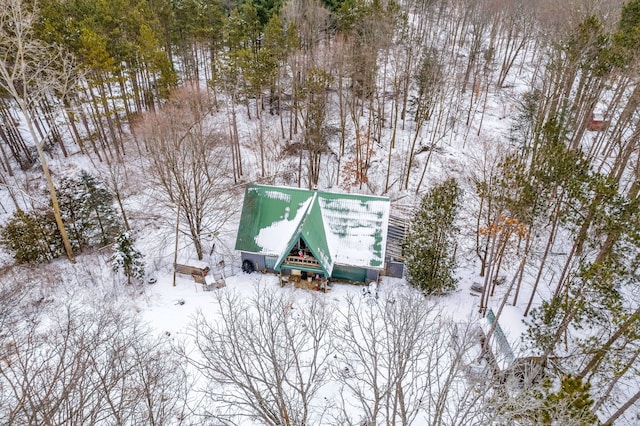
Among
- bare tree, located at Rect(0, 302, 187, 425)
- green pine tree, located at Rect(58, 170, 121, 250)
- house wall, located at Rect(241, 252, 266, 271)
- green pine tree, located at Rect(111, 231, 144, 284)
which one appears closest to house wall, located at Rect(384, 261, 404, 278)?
house wall, located at Rect(241, 252, 266, 271)

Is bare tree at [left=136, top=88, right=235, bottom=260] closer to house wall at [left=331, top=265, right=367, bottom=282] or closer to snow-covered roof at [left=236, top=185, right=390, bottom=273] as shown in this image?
snow-covered roof at [left=236, top=185, right=390, bottom=273]

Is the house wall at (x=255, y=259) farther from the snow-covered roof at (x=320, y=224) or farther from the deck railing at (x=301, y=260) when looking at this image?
the deck railing at (x=301, y=260)

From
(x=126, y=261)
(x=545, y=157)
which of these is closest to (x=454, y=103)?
(x=545, y=157)

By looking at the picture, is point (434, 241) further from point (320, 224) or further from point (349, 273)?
point (320, 224)

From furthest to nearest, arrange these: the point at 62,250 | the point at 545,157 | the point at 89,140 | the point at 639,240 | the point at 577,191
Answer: the point at 89,140 → the point at 62,250 → the point at 545,157 → the point at 577,191 → the point at 639,240

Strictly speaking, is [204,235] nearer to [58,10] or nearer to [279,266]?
[279,266]

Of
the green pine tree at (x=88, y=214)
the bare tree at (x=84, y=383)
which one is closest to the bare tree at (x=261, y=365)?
the bare tree at (x=84, y=383)
